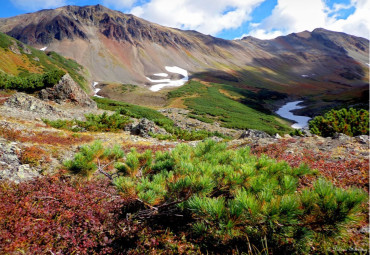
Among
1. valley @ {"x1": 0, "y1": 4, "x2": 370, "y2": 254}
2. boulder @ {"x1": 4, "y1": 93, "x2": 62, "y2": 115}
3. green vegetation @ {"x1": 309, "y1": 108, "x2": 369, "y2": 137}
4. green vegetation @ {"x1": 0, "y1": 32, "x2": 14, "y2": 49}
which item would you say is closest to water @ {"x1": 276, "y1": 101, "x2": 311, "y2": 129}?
green vegetation @ {"x1": 309, "y1": 108, "x2": 369, "y2": 137}

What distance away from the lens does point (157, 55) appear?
4323 inches

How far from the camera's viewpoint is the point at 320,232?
178 centimetres

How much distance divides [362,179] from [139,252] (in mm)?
4889

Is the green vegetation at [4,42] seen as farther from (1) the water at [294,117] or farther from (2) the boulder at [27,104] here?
(1) the water at [294,117]

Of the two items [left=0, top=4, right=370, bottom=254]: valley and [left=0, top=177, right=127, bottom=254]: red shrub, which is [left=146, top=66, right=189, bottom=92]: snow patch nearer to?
[left=0, top=4, right=370, bottom=254]: valley

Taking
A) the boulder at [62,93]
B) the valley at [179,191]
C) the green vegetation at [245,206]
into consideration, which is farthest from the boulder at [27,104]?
the green vegetation at [245,206]

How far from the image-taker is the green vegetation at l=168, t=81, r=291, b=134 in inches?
1334

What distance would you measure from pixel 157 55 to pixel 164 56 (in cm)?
413

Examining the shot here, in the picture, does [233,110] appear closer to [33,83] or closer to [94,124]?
[94,124]

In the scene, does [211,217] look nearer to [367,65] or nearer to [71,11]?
[71,11]

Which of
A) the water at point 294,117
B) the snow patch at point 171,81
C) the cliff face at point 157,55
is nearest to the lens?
the water at point 294,117

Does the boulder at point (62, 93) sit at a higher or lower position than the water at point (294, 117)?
higher

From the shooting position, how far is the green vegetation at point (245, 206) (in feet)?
5.66

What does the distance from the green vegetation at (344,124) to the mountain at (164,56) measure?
6361cm
